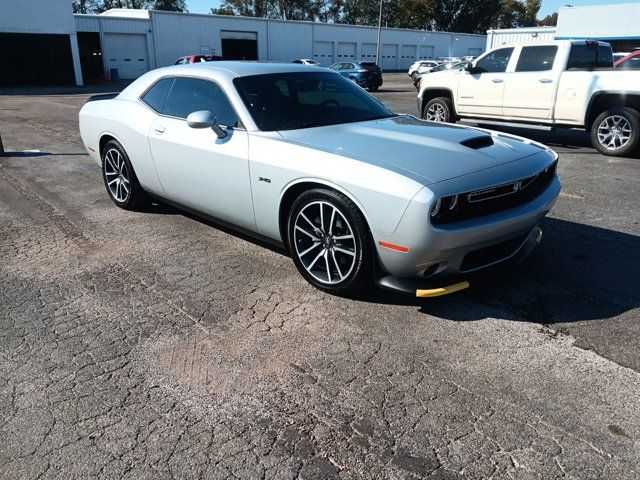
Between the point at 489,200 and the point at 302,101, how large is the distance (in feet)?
6.30

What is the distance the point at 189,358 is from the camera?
10.2 ft

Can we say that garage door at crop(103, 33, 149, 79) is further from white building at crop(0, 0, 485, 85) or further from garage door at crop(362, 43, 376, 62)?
garage door at crop(362, 43, 376, 62)

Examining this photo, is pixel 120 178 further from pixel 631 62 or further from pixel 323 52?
pixel 323 52

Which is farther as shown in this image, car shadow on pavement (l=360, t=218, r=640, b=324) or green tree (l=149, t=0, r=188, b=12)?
green tree (l=149, t=0, r=188, b=12)

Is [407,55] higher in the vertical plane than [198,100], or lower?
lower

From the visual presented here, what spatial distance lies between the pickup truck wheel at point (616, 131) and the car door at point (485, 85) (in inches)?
73.2

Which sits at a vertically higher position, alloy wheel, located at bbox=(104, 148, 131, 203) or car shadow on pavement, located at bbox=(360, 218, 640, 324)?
alloy wheel, located at bbox=(104, 148, 131, 203)

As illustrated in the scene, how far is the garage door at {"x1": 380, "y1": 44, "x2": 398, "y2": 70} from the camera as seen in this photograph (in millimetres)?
54312

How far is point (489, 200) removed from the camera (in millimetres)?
3473

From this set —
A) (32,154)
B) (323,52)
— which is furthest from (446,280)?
(323,52)

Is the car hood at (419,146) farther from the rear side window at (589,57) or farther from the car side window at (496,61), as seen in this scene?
the car side window at (496,61)

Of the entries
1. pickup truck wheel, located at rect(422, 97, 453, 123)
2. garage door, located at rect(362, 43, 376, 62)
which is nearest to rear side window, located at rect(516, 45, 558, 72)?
pickup truck wheel, located at rect(422, 97, 453, 123)

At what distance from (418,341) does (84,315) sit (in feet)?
7.29

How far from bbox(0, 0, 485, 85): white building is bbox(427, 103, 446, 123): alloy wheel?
14831 mm
